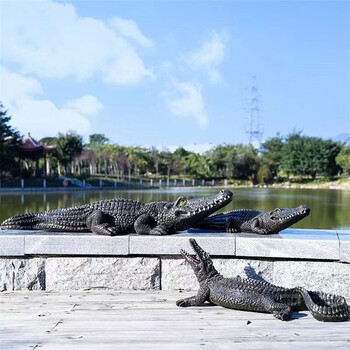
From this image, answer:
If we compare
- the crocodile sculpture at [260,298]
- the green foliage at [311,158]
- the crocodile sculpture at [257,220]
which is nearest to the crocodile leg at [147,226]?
the crocodile sculpture at [257,220]

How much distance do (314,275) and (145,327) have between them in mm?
1675

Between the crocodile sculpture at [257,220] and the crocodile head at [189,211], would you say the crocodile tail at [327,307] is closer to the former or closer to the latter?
the crocodile sculpture at [257,220]

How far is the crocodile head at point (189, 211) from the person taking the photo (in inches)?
180

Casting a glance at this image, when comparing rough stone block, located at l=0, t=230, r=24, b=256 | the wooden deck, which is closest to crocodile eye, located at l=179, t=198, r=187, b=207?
the wooden deck

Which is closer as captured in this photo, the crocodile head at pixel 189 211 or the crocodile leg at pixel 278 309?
the crocodile leg at pixel 278 309

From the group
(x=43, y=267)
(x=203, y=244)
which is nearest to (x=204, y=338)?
(x=203, y=244)

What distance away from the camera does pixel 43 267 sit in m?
4.50

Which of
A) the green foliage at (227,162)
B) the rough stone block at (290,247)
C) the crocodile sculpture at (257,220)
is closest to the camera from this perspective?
the rough stone block at (290,247)

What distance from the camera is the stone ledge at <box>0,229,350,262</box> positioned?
4324 mm

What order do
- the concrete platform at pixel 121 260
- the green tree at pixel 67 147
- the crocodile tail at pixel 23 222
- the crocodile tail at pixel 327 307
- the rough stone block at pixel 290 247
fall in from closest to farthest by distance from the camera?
1. the crocodile tail at pixel 327 307
2. the rough stone block at pixel 290 247
3. the concrete platform at pixel 121 260
4. the crocodile tail at pixel 23 222
5. the green tree at pixel 67 147

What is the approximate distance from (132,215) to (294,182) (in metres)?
67.4

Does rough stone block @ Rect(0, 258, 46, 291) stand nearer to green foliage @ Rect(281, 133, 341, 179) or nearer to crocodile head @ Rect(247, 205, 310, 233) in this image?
crocodile head @ Rect(247, 205, 310, 233)

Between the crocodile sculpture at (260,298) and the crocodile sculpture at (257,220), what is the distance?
85cm

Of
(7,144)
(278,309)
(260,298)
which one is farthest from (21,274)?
(7,144)
